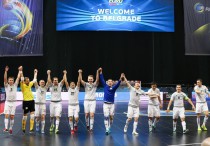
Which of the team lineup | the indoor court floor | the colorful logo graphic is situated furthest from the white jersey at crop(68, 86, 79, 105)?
the colorful logo graphic

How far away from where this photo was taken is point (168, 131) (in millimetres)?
15414

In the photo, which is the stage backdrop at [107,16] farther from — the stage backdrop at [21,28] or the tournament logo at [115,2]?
the stage backdrop at [21,28]

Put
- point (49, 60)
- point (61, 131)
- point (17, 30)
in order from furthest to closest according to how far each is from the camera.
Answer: point (49, 60) → point (17, 30) → point (61, 131)

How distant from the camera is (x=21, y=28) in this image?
33.6 m

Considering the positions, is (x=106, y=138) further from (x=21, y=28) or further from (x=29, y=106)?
(x=21, y=28)

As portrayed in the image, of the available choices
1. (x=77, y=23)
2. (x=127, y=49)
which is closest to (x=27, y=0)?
(x=77, y=23)

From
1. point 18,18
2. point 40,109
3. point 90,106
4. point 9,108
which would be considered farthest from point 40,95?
point 18,18

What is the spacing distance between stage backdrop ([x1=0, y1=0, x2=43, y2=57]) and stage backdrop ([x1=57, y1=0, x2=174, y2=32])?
224cm

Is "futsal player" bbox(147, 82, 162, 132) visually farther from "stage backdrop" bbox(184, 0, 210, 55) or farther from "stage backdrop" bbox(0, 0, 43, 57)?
"stage backdrop" bbox(0, 0, 43, 57)

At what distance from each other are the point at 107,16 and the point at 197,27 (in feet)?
30.3

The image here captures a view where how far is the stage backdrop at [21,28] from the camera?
33.2 meters

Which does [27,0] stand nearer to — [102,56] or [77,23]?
[77,23]

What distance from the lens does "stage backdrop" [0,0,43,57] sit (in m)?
33.2

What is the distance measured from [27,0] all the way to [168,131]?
2347 centimetres
